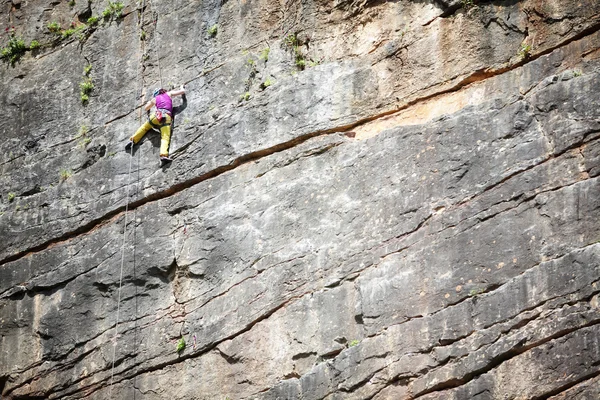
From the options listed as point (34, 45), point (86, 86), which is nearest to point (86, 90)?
point (86, 86)

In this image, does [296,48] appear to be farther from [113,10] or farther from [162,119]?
[113,10]

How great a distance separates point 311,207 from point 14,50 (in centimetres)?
674

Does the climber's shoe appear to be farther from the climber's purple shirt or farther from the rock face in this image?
the climber's purple shirt

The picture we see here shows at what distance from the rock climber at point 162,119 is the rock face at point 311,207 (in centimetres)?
15

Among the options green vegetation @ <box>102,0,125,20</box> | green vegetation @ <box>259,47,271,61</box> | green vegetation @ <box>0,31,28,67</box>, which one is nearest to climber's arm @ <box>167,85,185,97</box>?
green vegetation @ <box>259,47,271,61</box>

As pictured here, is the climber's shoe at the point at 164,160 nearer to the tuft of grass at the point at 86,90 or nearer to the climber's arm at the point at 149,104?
the climber's arm at the point at 149,104

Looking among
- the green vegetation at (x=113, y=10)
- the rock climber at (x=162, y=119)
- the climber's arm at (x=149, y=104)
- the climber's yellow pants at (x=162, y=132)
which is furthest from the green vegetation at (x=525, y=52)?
the green vegetation at (x=113, y=10)

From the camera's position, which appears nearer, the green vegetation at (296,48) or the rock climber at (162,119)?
the green vegetation at (296,48)

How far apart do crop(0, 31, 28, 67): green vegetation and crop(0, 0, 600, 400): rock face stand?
0.78 m

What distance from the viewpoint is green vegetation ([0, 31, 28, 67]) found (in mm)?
15594

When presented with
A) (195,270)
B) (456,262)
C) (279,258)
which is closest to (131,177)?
(195,270)

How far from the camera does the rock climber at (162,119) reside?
43.8 feet

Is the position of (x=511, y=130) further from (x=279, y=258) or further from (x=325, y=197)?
(x=279, y=258)

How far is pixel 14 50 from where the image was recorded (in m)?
15.6
